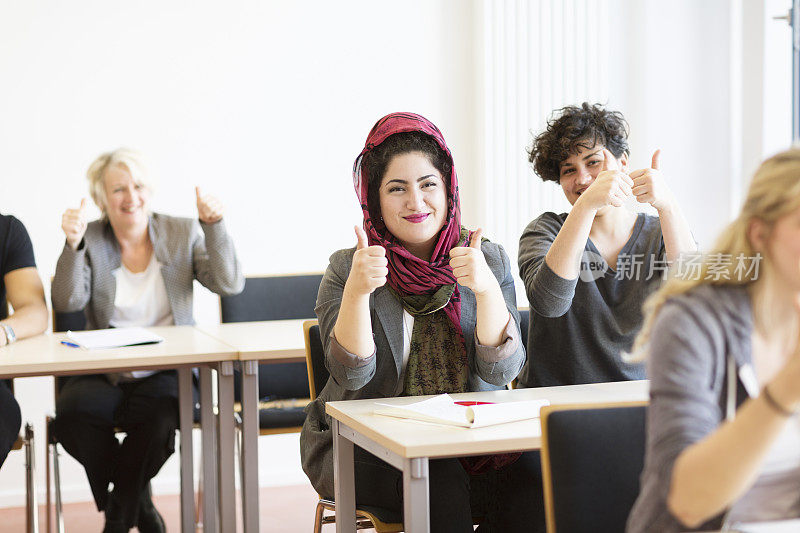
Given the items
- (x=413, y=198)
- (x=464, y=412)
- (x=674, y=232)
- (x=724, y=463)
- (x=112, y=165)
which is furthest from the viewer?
(x=112, y=165)

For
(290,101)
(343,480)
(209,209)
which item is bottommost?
(343,480)

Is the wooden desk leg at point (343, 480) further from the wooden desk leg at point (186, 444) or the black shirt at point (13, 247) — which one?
the black shirt at point (13, 247)

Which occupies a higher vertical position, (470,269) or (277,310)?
(470,269)

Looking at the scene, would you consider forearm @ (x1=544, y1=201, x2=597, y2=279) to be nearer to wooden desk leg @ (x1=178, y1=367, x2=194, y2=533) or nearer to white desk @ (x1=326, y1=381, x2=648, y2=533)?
white desk @ (x1=326, y1=381, x2=648, y2=533)

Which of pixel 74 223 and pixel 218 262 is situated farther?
pixel 218 262

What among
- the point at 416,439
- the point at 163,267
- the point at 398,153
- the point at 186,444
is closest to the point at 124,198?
the point at 163,267

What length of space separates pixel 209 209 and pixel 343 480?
1.57 m

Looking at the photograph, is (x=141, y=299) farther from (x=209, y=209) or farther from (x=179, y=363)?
(x=179, y=363)

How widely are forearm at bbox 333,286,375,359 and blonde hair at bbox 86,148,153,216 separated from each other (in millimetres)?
1589

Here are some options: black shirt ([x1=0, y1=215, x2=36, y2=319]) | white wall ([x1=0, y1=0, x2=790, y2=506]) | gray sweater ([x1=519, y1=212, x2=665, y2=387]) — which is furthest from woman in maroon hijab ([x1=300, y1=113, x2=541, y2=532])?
white wall ([x1=0, y1=0, x2=790, y2=506])

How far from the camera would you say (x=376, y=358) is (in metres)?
1.99

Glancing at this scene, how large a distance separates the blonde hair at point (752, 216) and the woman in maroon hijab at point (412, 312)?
883 mm

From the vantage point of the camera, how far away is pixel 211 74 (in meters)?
4.04

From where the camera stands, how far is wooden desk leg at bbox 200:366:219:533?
2857 millimetres
